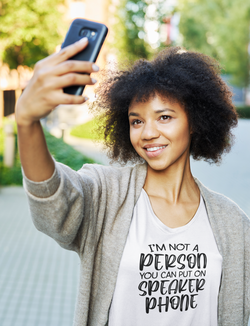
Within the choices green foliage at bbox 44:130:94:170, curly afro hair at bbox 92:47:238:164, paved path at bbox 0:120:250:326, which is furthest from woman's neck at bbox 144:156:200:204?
green foliage at bbox 44:130:94:170

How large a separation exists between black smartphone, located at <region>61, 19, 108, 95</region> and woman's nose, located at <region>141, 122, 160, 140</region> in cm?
63

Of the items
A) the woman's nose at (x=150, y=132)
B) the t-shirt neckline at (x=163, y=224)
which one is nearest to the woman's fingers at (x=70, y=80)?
the woman's nose at (x=150, y=132)

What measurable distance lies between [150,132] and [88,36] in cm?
65

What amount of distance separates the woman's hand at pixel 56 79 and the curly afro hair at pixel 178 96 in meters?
0.76

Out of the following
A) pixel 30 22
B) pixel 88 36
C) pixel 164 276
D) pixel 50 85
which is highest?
pixel 30 22

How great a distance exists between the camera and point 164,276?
1616mm

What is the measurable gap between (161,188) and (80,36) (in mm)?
945

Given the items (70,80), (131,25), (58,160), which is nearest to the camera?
(70,80)

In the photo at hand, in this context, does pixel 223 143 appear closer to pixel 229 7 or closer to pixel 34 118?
pixel 34 118

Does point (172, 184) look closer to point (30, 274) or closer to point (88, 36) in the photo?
point (88, 36)

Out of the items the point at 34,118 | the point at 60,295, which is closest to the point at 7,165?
the point at 60,295

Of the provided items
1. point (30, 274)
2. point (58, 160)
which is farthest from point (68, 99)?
point (58, 160)

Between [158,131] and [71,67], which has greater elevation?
[71,67]

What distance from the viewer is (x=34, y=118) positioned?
3.50 ft
